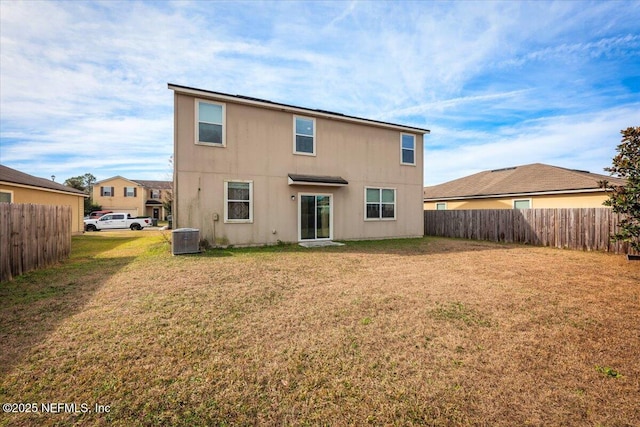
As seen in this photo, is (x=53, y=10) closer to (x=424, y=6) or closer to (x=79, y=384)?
(x=79, y=384)

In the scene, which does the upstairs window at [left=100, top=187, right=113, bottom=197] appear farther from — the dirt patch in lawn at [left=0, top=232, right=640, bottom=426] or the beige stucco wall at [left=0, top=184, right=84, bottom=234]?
the dirt patch in lawn at [left=0, top=232, right=640, bottom=426]

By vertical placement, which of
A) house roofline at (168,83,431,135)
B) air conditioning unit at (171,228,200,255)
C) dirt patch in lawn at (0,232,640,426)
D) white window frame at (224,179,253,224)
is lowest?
dirt patch in lawn at (0,232,640,426)

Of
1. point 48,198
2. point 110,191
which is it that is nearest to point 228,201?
point 48,198

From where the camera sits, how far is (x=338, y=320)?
13.0 ft

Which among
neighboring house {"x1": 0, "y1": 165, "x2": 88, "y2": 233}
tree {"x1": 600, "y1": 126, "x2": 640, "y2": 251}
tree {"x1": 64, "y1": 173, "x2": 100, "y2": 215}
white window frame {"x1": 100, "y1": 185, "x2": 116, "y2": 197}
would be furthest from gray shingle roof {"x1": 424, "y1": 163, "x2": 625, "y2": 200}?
white window frame {"x1": 100, "y1": 185, "x2": 116, "y2": 197}

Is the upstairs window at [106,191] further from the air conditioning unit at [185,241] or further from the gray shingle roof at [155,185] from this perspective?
the air conditioning unit at [185,241]

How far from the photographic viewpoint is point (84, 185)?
62531 millimetres

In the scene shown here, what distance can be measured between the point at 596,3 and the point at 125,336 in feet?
49.7

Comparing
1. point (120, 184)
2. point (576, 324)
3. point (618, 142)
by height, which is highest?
point (120, 184)

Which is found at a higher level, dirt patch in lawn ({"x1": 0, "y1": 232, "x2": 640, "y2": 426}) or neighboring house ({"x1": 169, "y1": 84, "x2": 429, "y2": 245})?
neighboring house ({"x1": 169, "y1": 84, "x2": 429, "y2": 245})

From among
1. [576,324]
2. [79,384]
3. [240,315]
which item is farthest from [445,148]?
[79,384]

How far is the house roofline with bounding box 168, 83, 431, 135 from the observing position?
10.0 m

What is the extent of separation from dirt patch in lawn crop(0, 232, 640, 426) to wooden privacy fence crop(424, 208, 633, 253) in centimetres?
646

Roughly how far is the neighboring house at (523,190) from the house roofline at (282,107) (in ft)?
24.6
